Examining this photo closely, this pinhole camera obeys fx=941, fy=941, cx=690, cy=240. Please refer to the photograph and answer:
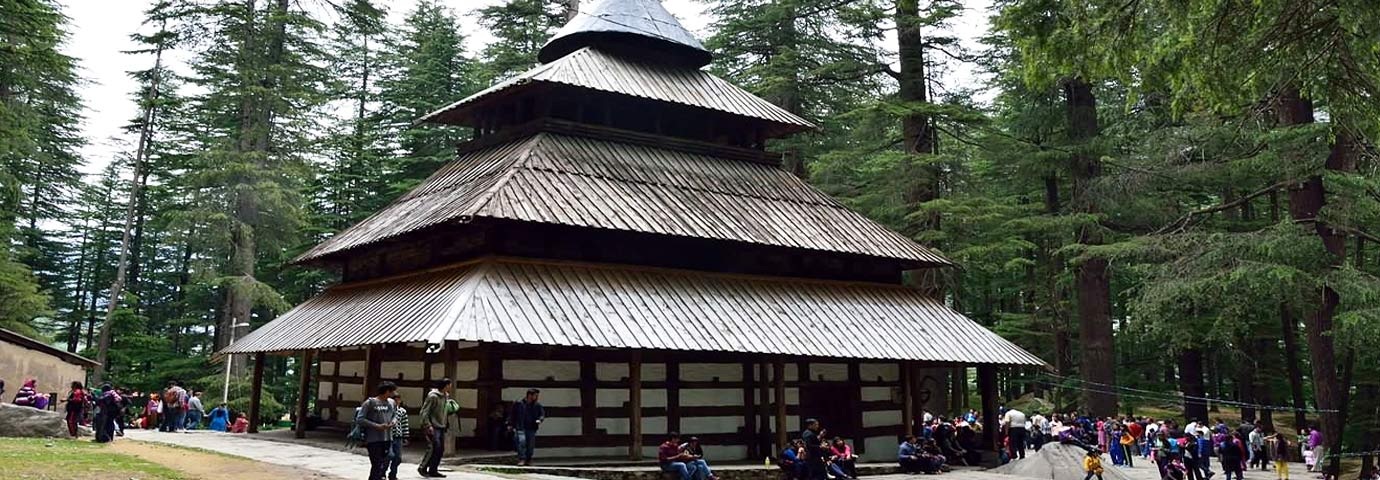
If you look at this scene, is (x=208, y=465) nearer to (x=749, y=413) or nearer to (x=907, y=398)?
(x=749, y=413)

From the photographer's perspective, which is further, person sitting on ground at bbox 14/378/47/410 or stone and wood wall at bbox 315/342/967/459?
person sitting on ground at bbox 14/378/47/410

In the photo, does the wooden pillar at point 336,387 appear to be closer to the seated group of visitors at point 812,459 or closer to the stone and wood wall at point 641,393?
the stone and wood wall at point 641,393

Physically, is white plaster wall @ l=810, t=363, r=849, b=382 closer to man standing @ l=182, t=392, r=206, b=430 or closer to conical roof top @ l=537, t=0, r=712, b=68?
conical roof top @ l=537, t=0, r=712, b=68

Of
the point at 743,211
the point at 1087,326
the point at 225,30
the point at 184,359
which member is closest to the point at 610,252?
the point at 743,211

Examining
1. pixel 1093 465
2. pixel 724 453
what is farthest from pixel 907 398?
A: pixel 724 453

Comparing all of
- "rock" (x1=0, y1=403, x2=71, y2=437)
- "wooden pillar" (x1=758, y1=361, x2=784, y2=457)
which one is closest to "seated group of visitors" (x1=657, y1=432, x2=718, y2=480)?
"wooden pillar" (x1=758, y1=361, x2=784, y2=457)

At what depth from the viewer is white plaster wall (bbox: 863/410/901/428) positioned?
21780 mm

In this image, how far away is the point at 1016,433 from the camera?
77.5ft

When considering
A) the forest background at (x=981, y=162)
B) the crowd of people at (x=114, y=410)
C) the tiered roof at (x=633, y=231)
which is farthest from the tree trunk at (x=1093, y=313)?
the crowd of people at (x=114, y=410)

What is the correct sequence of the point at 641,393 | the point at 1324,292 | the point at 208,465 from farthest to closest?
the point at 1324,292 → the point at 641,393 → the point at 208,465

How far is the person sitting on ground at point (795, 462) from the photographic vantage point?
16719 mm

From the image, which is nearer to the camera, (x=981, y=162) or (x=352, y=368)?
(x=352, y=368)

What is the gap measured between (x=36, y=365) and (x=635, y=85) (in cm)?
1659

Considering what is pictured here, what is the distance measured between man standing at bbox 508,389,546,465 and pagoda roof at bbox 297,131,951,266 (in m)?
3.19
